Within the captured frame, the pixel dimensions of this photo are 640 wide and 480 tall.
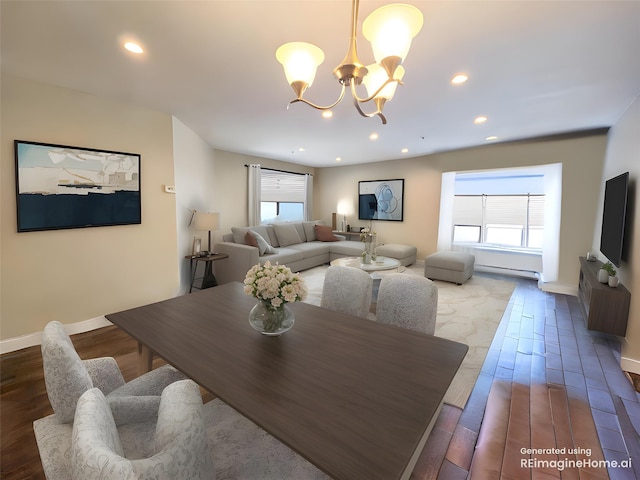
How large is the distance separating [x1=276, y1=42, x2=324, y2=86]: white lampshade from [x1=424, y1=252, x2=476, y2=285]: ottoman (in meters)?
4.14

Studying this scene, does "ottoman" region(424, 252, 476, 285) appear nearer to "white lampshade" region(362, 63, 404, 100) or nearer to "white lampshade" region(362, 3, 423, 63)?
"white lampshade" region(362, 63, 404, 100)

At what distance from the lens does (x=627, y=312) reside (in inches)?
96.7

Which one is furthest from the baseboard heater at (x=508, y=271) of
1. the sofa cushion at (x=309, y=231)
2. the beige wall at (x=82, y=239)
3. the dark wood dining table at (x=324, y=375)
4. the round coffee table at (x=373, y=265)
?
the beige wall at (x=82, y=239)

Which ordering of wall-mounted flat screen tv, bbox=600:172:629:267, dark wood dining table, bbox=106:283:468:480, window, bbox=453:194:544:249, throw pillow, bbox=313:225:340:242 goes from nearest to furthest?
dark wood dining table, bbox=106:283:468:480 → wall-mounted flat screen tv, bbox=600:172:629:267 → window, bbox=453:194:544:249 → throw pillow, bbox=313:225:340:242

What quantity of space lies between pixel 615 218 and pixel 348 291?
3.02 m

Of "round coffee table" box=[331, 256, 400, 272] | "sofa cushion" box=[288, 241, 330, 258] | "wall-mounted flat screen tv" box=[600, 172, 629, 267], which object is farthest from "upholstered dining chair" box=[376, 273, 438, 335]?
"sofa cushion" box=[288, 241, 330, 258]

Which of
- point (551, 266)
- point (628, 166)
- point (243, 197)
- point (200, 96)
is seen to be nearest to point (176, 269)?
point (200, 96)

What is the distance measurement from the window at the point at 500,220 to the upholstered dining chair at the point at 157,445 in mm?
6348

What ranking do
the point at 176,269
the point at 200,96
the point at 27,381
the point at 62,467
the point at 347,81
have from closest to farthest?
the point at 62,467 → the point at 347,81 → the point at 27,381 → the point at 200,96 → the point at 176,269

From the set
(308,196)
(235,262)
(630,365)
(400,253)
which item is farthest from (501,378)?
(308,196)

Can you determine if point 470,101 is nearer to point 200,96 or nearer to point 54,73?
point 200,96

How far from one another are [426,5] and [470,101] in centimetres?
160

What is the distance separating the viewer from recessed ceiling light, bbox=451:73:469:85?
221 centimetres

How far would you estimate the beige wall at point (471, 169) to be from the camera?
12.9 feet
